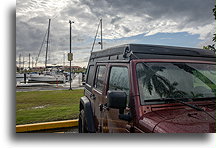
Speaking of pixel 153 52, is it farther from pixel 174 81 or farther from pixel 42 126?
pixel 42 126

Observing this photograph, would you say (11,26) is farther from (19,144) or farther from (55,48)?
(19,144)

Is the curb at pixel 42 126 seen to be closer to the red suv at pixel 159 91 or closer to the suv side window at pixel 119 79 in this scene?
the red suv at pixel 159 91

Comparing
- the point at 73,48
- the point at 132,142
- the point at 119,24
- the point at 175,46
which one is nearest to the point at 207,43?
the point at 175,46

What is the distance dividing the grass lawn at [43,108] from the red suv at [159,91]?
1102 millimetres

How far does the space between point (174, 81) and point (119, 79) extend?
495 mm

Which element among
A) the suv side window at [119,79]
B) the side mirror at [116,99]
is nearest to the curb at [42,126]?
the suv side window at [119,79]

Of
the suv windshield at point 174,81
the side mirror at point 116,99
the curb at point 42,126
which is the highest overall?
the suv windshield at point 174,81

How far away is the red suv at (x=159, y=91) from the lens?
50.3 inches

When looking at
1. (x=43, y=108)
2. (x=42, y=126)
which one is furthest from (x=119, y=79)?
(x=43, y=108)

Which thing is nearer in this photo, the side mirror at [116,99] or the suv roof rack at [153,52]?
the side mirror at [116,99]

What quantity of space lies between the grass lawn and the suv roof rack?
1.28m

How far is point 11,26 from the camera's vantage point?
1989 mm

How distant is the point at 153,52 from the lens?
1640 mm
